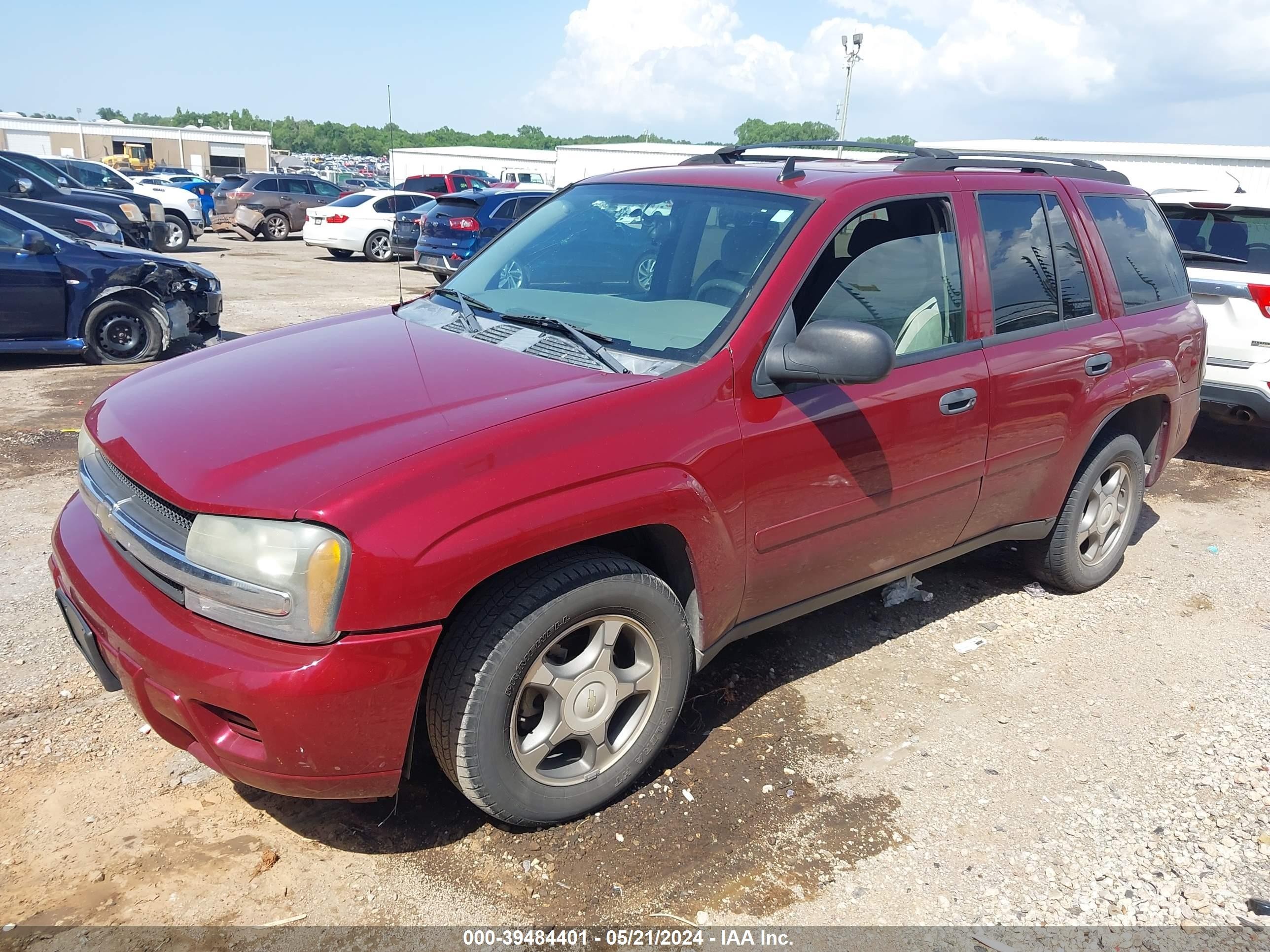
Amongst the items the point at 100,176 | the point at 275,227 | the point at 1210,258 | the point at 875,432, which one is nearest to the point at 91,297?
the point at 875,432

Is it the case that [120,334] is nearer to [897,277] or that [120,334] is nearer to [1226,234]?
[897,277]

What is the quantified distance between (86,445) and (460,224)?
13411 millimetres

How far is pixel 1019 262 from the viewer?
3826 mm

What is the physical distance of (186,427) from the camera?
2.62 meters

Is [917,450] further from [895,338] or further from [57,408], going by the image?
[57,408]

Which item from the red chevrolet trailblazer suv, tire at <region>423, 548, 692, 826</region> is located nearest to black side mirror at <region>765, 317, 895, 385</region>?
the red chevrolet trailblazer suv

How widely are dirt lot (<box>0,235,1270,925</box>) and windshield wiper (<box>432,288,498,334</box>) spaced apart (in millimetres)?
989

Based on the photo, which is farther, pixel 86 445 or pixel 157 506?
pixel 86 445

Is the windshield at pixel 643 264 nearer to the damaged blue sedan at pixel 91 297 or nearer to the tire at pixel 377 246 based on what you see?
the damaged blue sedan at pixel 91 297

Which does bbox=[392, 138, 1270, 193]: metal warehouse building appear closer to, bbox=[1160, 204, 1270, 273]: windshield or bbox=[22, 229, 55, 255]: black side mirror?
bbox=[1160, 204, 1270, 273]: windshield

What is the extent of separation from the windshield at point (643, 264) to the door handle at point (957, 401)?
0.87 m

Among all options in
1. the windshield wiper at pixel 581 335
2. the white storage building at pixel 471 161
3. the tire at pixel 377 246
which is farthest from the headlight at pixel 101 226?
the white storage building at pixel 471 161

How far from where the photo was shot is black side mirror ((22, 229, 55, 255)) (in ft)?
25.9

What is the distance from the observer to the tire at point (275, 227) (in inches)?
962
